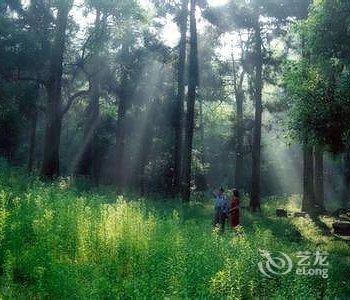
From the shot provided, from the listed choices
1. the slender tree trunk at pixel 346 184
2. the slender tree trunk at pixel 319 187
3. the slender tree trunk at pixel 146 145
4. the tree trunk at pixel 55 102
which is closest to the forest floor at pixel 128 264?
the tree trunk at pixel 55 102

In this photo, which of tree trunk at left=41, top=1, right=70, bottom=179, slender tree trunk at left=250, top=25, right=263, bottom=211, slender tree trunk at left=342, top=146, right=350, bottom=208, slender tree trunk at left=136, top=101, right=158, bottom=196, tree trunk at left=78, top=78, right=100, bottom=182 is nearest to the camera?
tree trunk at left=41, top=1, right=70, bottom=179

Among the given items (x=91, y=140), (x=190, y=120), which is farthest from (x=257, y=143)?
(x=91, y=140)

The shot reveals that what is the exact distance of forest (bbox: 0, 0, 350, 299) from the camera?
26.9ft

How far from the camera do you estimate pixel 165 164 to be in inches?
1610

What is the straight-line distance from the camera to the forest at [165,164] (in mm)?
8188

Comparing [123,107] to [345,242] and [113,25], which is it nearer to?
[113,25]

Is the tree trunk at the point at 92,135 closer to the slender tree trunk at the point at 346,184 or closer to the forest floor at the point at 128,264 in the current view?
the slender tree trunk at the point at 346,184

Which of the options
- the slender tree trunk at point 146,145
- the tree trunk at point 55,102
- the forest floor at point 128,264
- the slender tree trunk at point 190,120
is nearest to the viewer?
the forest floor at point 128,264

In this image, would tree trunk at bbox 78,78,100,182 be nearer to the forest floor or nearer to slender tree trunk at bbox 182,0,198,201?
slender tree trunk at bbox 182,0,198,201

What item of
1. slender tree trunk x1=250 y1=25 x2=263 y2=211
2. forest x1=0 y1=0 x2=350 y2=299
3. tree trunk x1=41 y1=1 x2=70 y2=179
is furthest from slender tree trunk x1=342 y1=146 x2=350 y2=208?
tree trunk x1=41 y1=1 x2=70 y2=179

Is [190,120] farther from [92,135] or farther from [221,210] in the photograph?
[92,135]

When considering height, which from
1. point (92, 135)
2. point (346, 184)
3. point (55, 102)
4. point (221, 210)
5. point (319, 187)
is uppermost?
point (92, 135)

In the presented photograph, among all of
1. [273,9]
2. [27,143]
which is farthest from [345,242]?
[27,143]

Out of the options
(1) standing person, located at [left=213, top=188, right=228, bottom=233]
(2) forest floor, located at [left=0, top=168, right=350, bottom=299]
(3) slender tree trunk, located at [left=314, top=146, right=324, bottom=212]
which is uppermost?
(3) slender tree trunk, located at [left=314, top=146, right=324, bottom=212]
